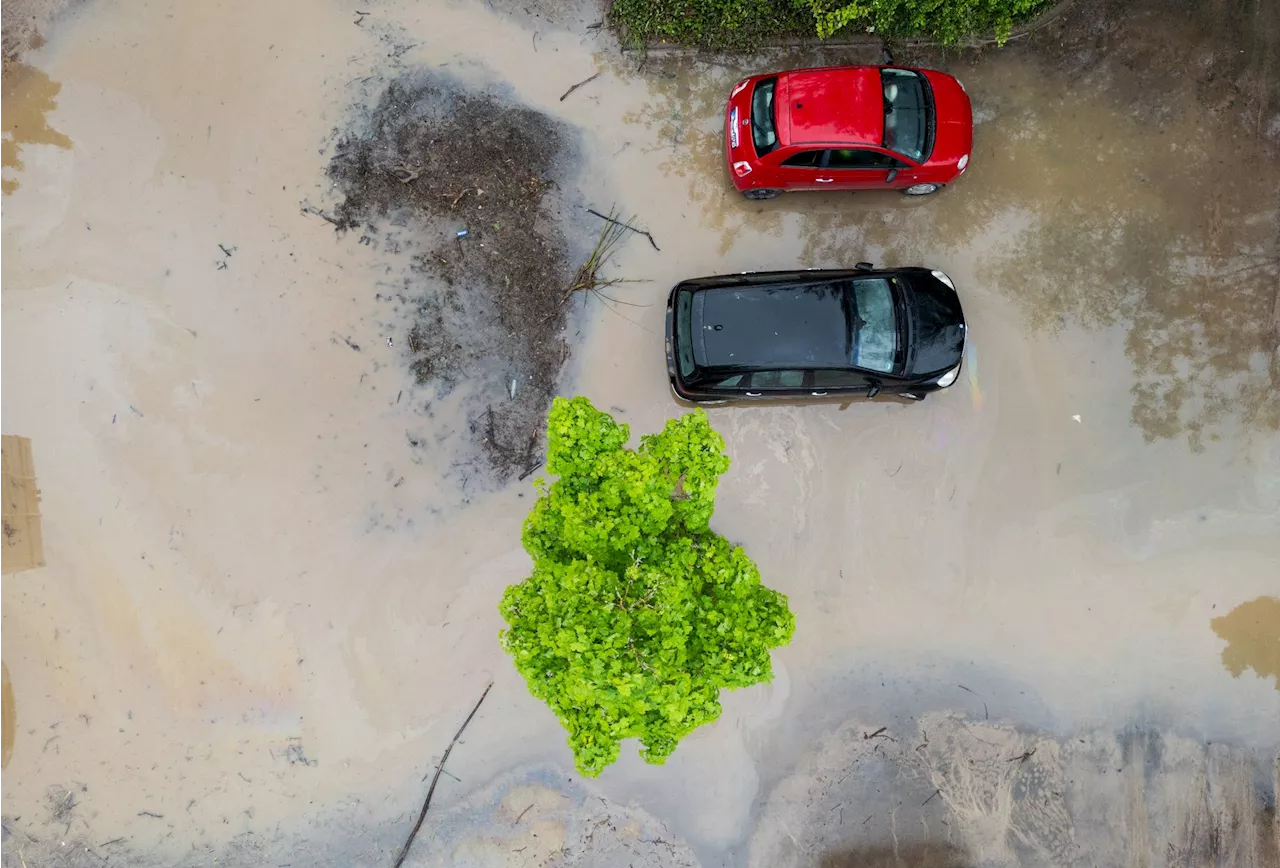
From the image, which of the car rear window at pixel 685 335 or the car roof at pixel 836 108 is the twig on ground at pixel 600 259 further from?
the car roof at pixel 836 108

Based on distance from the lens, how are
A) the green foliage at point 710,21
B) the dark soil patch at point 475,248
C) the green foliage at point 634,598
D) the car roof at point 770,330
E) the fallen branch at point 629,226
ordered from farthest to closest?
1. the fallen branch at point 629,226
2. the dark soil patch at point 475,248
3. the green foliage at point 710,21
4. the car roof at point 770,330
5. the green foliage at point 634,598

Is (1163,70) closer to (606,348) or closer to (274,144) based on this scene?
(606,348)

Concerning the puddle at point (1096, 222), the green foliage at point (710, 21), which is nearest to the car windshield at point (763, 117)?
the puddle at point (1096, 222)

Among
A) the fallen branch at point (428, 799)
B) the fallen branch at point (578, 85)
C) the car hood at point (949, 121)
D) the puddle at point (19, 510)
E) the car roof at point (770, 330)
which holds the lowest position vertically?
the fallen branch at point (428, 799)

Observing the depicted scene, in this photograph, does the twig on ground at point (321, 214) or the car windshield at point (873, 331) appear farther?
the twig on ground at point (321, 214)

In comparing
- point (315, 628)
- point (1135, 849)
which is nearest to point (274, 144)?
point (315, 628)

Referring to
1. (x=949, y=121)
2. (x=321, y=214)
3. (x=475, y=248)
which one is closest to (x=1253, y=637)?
(x=949, y=121)
